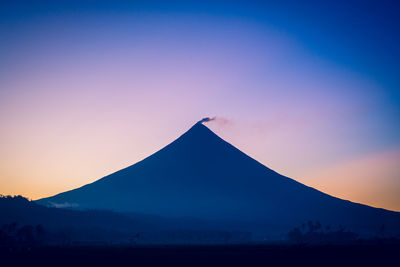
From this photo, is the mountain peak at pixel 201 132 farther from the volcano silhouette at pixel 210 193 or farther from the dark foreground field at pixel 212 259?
the dark foreground field at pixel 212 259

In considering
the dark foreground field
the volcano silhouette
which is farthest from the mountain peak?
the dark foreground field

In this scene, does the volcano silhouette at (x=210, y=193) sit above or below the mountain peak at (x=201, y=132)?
below

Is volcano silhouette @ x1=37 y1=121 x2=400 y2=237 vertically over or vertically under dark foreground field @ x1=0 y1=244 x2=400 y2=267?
over

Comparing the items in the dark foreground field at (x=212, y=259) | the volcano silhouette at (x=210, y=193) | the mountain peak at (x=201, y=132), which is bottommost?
the dark foreground field at (x=212, y=259)

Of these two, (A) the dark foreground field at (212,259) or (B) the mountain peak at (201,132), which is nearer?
(A) the dark foreground field at (212,259)

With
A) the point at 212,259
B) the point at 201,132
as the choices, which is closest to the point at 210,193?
the point at 201,132

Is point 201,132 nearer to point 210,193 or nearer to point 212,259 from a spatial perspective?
point 210,193

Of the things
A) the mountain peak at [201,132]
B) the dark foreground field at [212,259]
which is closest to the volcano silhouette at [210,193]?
the mountain peak at [201,132]

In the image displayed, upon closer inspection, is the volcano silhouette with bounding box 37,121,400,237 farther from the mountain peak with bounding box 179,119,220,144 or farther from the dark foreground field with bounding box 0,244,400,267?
the dark foreground field with bounding box 0,244,400,267
